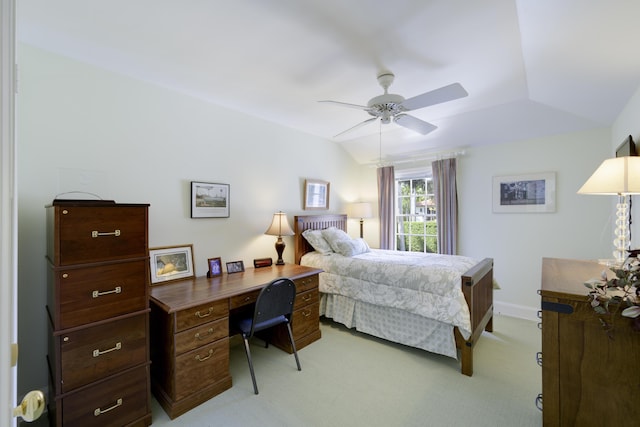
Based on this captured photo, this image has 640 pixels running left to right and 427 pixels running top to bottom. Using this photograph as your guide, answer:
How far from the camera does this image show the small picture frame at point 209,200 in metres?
2.71

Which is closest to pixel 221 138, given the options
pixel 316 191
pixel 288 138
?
pixel 288 138

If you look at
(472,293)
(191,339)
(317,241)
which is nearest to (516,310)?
(472,293)

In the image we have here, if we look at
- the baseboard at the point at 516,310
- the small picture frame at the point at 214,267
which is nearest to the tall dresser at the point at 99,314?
the small picture frame at the point at 214,267

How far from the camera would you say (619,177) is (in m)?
1.63

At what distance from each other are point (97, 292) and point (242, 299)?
95 cm

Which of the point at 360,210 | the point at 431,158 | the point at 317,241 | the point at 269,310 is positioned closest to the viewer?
the point at 269,310

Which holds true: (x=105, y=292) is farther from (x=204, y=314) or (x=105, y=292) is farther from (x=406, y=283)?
(x=406, y=283)

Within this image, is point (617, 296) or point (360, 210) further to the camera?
point (360, 210)

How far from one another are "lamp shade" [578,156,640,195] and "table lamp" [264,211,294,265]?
261 cm

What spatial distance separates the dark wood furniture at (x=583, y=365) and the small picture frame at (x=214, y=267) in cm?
254

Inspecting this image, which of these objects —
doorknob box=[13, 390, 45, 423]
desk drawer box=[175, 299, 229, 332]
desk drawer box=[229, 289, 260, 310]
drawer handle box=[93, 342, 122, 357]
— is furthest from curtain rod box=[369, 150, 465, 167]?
doorknob box=[13, 390, 45, 423]

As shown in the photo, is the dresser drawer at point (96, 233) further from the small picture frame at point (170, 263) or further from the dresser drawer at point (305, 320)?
the dresser drawer at point (305, 320)

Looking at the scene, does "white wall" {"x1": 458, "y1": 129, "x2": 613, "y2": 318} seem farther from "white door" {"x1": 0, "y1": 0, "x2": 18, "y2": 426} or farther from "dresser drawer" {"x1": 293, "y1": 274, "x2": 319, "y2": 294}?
"white door" {"x1": 0, "y1": 0, "x2": 18, "y2": 426}

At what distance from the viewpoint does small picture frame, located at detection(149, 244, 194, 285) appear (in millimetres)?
2425
